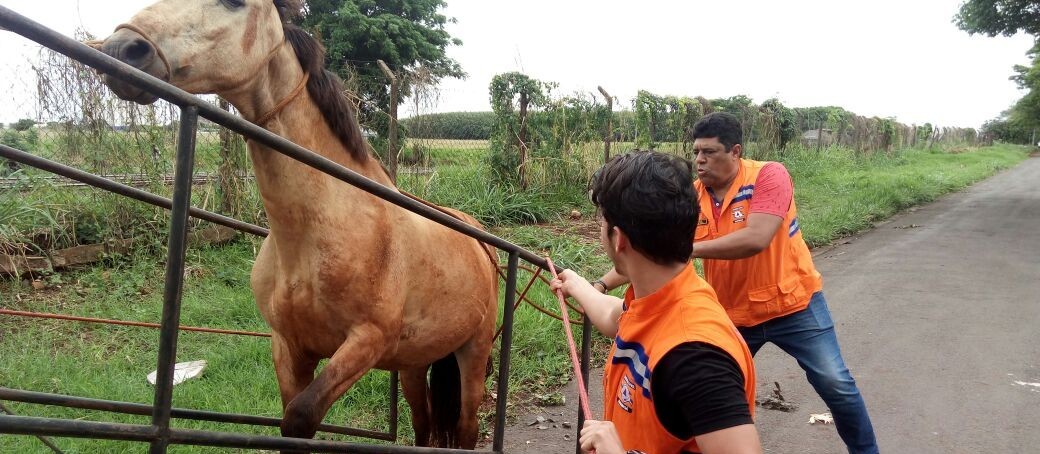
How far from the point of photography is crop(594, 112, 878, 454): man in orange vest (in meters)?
2.88

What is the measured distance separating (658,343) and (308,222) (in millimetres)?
1251

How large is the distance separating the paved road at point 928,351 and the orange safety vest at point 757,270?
1137mm

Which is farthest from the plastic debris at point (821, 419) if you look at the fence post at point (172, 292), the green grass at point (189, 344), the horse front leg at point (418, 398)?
the fence post at point (172, 292)

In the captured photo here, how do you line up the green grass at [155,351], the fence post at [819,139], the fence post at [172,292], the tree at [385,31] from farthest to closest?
the fence post at [819,139] → the tree at [385,31] → the green grass at [155,351] → the fence post at [172,292]

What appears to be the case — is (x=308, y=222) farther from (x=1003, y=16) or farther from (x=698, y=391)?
(x=1003, y=16)

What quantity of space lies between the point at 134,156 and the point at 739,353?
20.0 ft

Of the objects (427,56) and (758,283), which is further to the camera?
(427,56)

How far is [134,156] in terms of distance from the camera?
6.00 meters

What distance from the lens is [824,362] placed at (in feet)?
9.61

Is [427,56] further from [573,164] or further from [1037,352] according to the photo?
[1037,352]

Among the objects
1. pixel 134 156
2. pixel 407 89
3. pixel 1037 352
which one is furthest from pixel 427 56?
pixel 1037 352

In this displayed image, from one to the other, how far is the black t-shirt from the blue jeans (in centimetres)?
184

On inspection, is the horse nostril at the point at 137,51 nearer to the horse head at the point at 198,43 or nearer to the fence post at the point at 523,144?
the horse head at the point at 198,43

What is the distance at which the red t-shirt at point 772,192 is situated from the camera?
2.89 m
